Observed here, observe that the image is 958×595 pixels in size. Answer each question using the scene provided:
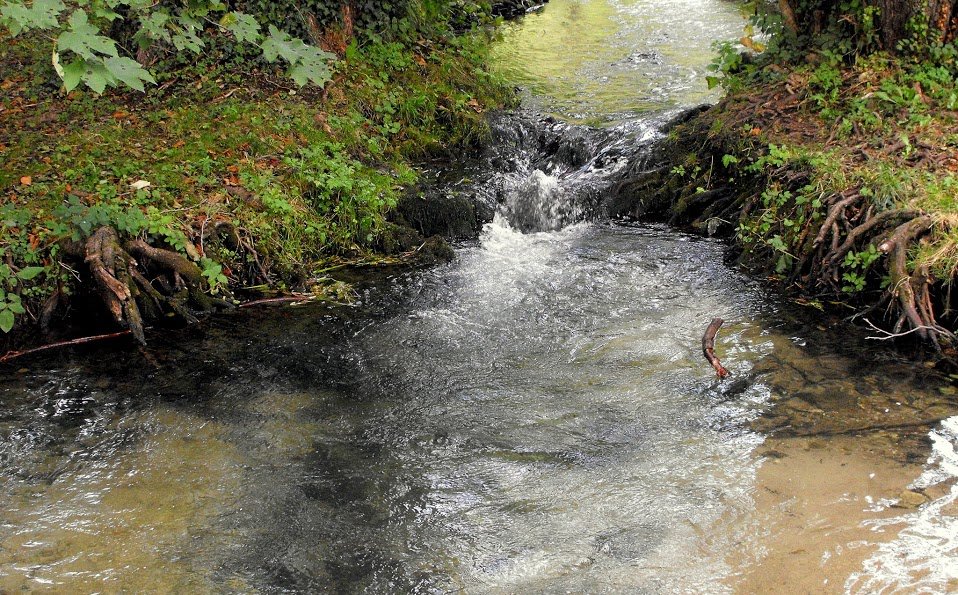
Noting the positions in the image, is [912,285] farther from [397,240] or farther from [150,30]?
[150,30]

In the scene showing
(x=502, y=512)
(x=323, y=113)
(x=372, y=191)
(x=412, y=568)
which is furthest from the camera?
(x=323, y=113)

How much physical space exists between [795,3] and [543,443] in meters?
6.76

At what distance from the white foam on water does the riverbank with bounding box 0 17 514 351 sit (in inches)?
203

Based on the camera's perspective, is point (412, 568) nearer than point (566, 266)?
Yes

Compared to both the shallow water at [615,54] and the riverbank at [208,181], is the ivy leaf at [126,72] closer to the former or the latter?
the riverbank at [208,181]

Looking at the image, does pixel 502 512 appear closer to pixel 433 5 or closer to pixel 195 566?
pixel 195 566

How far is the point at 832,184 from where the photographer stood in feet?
23.2

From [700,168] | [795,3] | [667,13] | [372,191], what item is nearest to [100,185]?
[372,191]

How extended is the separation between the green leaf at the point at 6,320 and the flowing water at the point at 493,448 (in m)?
0.41

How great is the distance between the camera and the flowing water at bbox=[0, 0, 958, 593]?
12.8 feet

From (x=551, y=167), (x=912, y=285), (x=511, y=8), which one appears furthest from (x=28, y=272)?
(x=511, y=8)

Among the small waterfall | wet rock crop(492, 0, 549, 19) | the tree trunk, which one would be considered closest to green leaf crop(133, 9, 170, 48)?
the small waterfall

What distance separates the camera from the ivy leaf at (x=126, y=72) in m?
3.17

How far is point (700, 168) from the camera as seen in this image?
8.95m
